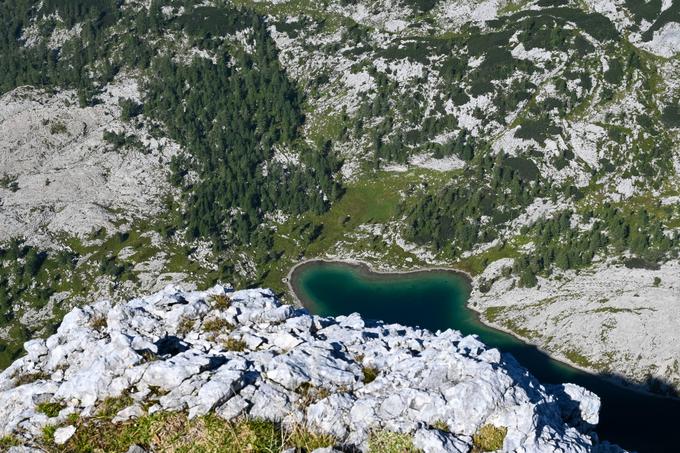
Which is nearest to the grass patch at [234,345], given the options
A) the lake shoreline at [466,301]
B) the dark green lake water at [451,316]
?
the dark green lake water at [451,316]

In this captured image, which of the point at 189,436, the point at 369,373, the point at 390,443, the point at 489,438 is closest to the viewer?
A: the point at 189,436

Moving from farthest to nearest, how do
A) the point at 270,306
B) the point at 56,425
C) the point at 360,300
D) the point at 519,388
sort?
the point at 360,300 < the point at 270,306 < the point at 519,388 < the point at 56,425

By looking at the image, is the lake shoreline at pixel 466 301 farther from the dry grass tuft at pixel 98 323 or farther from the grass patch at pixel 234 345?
the dry grass tuft at pixel 98 323

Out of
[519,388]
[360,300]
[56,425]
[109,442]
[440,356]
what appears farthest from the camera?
[360,300]

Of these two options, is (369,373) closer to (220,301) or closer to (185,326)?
(220,301)

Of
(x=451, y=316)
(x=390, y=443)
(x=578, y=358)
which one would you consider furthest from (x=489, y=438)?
(x=451, y=316)

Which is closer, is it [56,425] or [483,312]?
[56,425]

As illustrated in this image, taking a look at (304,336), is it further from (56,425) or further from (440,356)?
(56,425)

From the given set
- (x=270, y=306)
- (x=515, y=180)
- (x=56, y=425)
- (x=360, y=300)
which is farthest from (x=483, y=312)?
(x=56, y=425)
